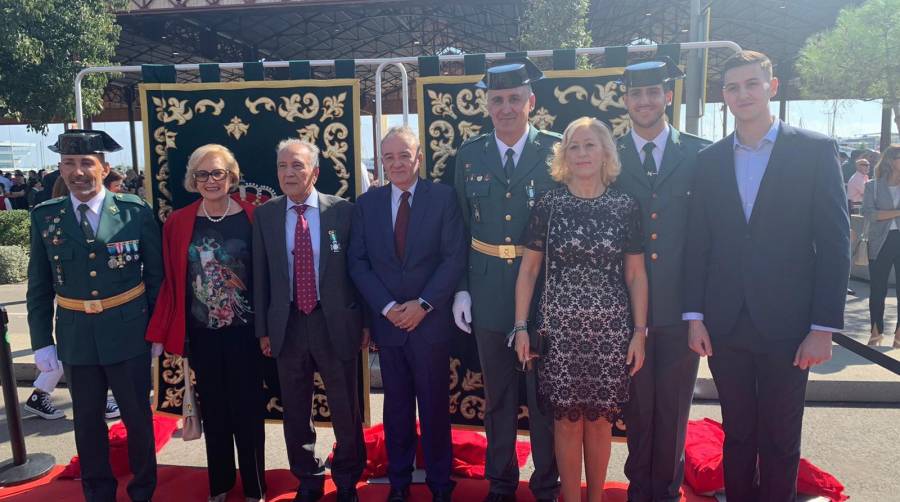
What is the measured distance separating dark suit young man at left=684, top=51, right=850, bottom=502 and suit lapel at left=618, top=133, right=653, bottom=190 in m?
0.22

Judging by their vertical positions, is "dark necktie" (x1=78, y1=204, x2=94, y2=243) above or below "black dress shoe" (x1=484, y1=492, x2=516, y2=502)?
above

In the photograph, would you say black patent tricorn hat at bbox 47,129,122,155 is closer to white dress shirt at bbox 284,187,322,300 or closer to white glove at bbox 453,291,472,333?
white dress shirt at bbox 284,187,322,300

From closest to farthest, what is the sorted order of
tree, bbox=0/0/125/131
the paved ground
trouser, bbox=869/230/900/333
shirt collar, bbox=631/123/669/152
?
1. shirt collar, bbox=631/123/669/152
2. the paved ground
3. trouser, bbox=869/230/900/333
4. tree, bbox=0/0/125/131

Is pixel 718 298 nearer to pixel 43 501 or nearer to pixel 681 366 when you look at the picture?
pixel 681 366

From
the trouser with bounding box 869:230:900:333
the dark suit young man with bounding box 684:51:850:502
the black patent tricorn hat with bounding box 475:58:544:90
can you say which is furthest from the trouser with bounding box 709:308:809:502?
the trouser with bounding box 869:230:900:333

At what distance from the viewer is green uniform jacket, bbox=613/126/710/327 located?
2.71 m

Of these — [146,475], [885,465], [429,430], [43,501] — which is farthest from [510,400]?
[43,501]

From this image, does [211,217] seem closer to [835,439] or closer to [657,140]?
[657,140]

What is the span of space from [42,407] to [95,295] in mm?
2395

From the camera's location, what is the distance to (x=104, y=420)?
3020 millimetres

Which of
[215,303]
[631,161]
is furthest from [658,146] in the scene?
[215,303]

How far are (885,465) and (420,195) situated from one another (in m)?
2.95

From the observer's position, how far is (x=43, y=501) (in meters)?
3.32

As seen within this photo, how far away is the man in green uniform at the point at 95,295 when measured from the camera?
2881 millimetres
